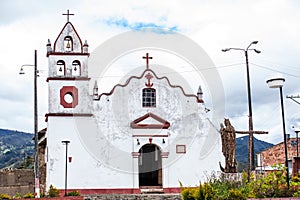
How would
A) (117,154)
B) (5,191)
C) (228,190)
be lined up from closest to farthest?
(228,190), (117,154), (5,191)

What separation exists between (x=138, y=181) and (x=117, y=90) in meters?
5.36

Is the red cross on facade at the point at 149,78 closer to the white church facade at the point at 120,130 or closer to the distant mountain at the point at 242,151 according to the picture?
the white church facade at the point at 120,130

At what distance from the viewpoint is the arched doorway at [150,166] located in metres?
32.0

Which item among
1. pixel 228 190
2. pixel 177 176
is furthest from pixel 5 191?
pixel 228 190

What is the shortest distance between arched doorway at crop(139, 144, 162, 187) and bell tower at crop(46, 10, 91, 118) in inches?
174

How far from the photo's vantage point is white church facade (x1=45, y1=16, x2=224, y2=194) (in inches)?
1195

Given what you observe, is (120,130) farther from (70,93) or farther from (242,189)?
(242,189)

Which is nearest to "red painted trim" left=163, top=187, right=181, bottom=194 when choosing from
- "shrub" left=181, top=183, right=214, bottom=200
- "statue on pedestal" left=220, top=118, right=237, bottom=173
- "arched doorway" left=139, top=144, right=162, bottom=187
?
"arched doorway" left=139, top=144, right=162, bottom=187

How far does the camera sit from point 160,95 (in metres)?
31.7

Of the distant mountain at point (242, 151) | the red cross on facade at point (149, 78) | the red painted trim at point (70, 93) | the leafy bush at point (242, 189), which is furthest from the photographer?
the distant mountain at point (242, 151)

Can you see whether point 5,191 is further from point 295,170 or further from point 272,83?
point 272,83

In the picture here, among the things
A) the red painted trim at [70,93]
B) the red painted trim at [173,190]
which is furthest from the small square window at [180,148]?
the red painted trim at [70,93]

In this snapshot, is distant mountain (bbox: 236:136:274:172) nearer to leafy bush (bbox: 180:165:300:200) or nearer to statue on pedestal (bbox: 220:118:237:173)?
statue on pedestal (bbox: 220:118:237:173)

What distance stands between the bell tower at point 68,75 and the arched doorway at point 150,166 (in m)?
4.43
